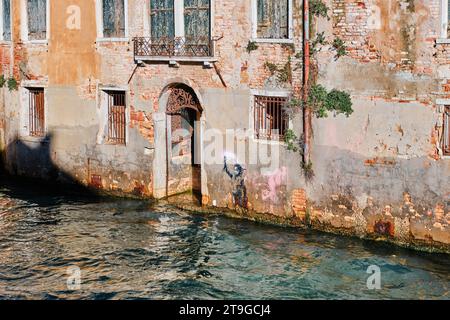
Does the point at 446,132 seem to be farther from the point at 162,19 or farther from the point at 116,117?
the point at 116,117

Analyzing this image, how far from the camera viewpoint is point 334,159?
15492 mm

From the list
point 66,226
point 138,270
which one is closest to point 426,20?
point 138,270

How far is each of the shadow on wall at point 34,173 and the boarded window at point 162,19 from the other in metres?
4.51

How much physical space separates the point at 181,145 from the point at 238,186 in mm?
3177

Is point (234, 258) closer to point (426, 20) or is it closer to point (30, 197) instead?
point (426, 20)

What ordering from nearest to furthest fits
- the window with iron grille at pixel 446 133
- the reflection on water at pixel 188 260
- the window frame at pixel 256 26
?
1. the reflection on water at pixel 188 260
2. the window with iron grille at pixel 446 133
3. the window frame at pixel 256 26

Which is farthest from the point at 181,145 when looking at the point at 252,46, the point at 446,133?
the point at 446,133

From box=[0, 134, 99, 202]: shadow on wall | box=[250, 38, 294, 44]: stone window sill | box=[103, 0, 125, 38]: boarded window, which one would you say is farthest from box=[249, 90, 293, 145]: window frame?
box=[0, 134, 99, 202]: shadow on wall

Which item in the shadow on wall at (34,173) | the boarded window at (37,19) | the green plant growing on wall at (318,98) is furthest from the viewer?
the boarded window at (37,19)

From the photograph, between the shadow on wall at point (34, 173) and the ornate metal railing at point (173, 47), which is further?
the shadow on wall at point (34, 173)

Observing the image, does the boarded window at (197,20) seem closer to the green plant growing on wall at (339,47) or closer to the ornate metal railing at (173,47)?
the ornate metal railing at (173,47)

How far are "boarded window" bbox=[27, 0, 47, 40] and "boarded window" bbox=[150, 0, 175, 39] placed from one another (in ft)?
12.4

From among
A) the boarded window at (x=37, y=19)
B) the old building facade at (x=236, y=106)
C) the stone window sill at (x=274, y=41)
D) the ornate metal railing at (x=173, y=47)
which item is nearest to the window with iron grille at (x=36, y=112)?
the old building facade at (x=236, y=106)

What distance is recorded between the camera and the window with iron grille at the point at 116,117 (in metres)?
19.4
